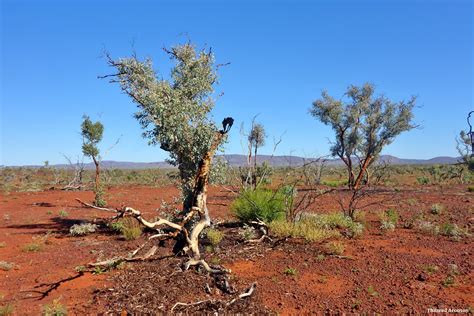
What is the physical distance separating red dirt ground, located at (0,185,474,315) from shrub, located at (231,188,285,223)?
1.36 meters

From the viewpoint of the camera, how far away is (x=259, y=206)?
11648 millimetres

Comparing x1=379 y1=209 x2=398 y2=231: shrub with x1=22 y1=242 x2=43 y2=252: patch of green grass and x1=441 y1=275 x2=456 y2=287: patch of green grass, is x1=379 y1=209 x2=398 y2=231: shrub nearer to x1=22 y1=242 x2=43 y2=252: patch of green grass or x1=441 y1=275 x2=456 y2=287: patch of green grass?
x1=441 y1=275 x2=456 y2=287: patch of green grass

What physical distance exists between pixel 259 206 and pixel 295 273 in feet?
12.8

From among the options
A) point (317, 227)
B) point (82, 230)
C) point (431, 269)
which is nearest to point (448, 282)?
point (431, 269)

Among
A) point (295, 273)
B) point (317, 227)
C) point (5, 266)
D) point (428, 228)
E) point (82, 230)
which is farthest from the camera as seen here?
point (82, 230)

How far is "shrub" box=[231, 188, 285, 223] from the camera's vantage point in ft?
38.3

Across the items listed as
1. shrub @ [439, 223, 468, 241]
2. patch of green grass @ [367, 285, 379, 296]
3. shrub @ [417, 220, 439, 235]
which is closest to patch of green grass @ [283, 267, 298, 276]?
patch of green grass @ [367, 285, 379, 296]

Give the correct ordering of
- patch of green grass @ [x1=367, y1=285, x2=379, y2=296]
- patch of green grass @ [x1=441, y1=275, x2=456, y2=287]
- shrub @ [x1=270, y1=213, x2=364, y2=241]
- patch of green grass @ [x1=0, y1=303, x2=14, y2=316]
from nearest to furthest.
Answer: patch of green grass @ [x1=0, y1=303, x2=14, y2=316] < patch of green grass @ [x1=367, y1=285, x2=379, y2=296] < patch of green grass @ [x1=441, y1=275, x2=456, y2=287] < shrub @ [x1=270, y1=213, x2=364, y2=241]

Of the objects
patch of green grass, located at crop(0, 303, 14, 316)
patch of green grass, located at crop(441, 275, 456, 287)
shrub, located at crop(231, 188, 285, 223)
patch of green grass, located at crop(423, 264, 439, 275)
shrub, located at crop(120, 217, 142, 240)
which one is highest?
shrub, located at crop(231, 188, 285, 223)

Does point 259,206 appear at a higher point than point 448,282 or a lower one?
higher

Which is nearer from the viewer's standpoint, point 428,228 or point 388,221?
point 428,228

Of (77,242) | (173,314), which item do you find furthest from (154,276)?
(77,242)

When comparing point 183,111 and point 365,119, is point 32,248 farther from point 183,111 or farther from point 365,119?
point 365,119

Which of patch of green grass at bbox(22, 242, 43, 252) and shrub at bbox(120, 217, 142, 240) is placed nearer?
patch of green grass at bbox(22, 242, 43, 252)
